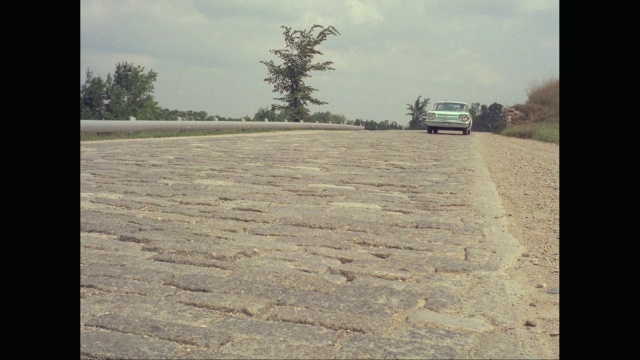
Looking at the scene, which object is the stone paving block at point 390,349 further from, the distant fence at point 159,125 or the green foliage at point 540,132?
the green foliage at point 540,132

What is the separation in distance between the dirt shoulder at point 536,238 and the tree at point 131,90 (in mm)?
48695

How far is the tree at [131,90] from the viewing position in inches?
2169

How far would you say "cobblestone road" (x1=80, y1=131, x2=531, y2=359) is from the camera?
2.76 metres

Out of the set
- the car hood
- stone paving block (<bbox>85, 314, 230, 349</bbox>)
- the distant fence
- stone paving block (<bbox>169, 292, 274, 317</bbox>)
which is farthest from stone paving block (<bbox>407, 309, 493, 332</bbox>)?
the car hood

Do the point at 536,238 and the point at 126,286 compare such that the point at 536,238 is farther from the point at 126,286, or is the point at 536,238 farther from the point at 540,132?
the point at 540,132

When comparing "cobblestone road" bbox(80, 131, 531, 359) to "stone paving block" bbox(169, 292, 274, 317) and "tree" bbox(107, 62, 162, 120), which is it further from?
"tree" bbox(107, 62, 162, 120)

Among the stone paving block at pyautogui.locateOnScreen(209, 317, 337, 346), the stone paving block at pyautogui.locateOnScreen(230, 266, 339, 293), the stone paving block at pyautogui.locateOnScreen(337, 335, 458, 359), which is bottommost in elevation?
the stone paving block at pyautogui.locateOnScreen(337, 335, 458, 359)

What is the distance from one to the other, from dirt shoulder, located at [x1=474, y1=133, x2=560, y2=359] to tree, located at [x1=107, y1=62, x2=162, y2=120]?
4869 cm

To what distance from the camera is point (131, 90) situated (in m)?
57.1

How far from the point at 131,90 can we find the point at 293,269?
56.5 metres

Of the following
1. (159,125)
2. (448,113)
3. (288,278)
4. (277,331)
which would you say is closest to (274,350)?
(277,331)
